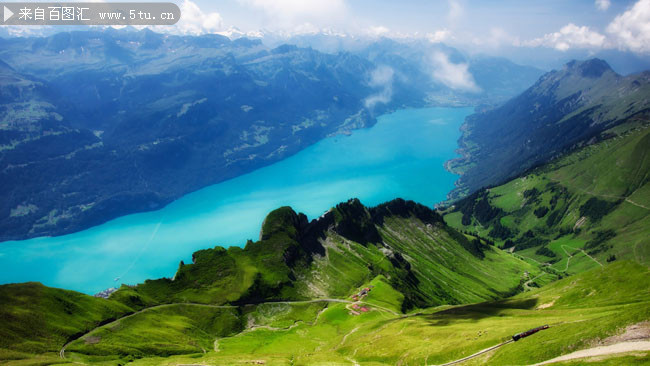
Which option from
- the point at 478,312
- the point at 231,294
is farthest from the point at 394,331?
the point at 231,294

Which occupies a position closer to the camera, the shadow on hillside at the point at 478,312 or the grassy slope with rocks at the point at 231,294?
the grassy slope with rocks at the point at 231,294

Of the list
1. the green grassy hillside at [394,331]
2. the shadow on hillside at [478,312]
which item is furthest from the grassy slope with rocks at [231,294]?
the shadow on hillside at [478,312]

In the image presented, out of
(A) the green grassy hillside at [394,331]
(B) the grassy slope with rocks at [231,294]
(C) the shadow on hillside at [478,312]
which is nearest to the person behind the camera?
(A) the green grassy hillside at [394,331]

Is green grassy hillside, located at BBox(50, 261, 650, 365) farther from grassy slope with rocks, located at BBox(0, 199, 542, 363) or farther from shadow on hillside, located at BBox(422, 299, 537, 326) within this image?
grassy slope with rocks, located at BBox(0, 199, 542, 363)

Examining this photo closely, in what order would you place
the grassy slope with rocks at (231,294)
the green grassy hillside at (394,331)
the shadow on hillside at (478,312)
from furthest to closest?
the shadow on hillside at (478,312)
the grassy slope with rocks at (231,294)
the green grassy hillside at (394,331)

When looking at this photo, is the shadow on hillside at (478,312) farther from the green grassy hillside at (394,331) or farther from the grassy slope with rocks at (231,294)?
the grassy slope with rocks at (231,294)

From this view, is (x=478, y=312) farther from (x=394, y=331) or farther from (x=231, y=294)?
(x=231, y=294)

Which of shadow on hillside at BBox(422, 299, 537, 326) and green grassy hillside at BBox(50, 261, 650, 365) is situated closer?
green grassy hillside at BBox(50, 261, 650, 365)

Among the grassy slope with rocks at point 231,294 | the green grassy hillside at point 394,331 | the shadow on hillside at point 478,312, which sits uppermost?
the grassy slope with rocks at point 231,294

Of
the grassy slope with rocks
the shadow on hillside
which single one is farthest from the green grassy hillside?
the grassy slope with rocks
